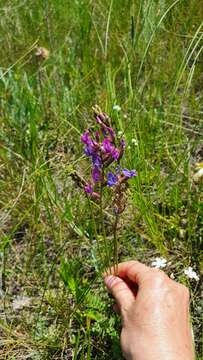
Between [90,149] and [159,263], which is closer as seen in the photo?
[90,149]

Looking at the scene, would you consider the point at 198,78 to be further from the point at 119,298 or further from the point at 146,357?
the point at 146,357

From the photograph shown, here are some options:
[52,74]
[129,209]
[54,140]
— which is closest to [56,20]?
[52,74]

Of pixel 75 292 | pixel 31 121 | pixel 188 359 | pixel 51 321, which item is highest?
pixel 31 121

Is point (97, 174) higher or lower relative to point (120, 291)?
higher

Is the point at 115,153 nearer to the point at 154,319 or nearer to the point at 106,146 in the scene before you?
the point at 106,146

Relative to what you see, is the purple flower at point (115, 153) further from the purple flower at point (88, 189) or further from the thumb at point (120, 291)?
the thumb at point (120, 291)

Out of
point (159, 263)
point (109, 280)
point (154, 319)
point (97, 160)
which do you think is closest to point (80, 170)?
point (159, 263)
